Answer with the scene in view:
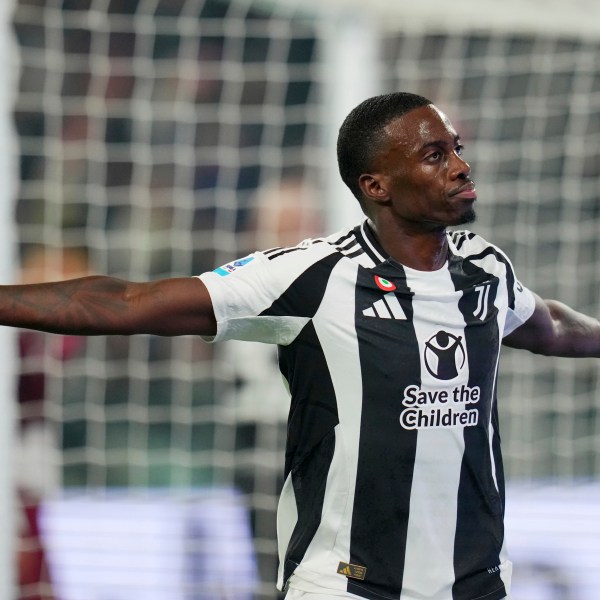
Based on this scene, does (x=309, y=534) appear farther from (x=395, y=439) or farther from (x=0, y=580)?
(x=0, y=580)

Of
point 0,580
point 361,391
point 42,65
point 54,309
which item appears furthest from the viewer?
point 42,65

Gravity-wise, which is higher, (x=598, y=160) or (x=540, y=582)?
(x=598, y=160)

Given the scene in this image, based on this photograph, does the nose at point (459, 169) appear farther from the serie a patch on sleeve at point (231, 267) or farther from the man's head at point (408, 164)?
the serie a patch on sleeve at point (231, 267)

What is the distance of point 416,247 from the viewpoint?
277 cm

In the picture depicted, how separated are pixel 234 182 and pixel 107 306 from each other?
300 centimetres

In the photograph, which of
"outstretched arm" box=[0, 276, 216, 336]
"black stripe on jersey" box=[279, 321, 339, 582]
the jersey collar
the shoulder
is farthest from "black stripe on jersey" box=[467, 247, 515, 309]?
"outstretched arm" box=[0, 276, 216, 336]

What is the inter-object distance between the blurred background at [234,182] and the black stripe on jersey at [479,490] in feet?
7.38

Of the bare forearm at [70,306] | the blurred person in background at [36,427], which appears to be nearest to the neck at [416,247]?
the bare forearm at [70,306]

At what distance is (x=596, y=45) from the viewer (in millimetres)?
5414

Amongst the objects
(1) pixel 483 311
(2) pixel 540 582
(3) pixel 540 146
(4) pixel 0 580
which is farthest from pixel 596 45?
(4) pixel 0 580

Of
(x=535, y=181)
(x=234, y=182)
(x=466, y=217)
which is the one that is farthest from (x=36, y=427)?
(x=466, y=217)

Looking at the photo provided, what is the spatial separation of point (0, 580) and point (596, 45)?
11.5 ft

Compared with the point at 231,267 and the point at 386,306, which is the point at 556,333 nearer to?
the point at 386,306

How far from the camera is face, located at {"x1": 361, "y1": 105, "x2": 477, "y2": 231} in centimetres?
266
